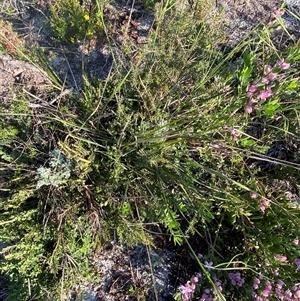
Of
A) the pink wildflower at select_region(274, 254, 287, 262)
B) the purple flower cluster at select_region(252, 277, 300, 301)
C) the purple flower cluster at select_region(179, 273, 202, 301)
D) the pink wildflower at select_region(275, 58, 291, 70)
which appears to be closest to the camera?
the pink wildflower at select_region(275, 58, 291, 70)

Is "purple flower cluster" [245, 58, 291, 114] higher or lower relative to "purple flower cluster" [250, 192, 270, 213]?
higher

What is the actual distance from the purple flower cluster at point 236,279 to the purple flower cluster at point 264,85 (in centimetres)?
93

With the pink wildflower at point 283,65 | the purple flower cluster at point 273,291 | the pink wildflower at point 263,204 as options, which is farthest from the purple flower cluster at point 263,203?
the pink wildflower at point 283,65

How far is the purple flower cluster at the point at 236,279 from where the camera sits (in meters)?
1.96

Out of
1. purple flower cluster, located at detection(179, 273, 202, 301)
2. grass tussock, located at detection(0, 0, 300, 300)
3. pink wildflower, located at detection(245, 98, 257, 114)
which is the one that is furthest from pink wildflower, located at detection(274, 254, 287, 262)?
pink wildflower, located at detection(245, 98, 257, 114)

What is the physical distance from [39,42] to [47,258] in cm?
145

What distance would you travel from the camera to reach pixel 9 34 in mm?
2389

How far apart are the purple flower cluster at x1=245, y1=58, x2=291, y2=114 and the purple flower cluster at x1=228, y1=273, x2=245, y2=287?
3.06 ft

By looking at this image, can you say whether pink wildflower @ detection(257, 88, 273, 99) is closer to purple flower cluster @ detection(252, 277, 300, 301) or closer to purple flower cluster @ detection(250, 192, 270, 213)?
purple flower cluster @ detection(250, 192, 270, 213)

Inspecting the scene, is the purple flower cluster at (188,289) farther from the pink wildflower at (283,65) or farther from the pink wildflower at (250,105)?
the pink wildflower at (283,65)

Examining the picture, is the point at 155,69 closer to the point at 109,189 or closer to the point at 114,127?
the point at 114,127

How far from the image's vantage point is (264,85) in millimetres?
1610

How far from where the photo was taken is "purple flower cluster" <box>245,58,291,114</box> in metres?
1.55

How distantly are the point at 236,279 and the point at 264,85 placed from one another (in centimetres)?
106
